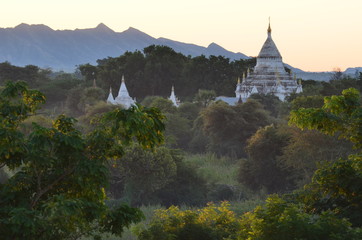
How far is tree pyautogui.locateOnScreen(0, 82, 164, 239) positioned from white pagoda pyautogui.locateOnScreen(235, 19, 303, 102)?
201 feet

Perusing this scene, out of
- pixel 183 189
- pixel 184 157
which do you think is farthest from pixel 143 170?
pixel 184 157

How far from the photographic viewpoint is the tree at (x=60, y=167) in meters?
9.53

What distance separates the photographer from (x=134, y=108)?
32.4 feet

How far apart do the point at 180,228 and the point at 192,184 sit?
16061 mm

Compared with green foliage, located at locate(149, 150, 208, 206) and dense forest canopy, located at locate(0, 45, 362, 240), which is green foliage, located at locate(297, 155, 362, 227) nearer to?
dense forest canopy, located at locate(0, 45, 362, 240)

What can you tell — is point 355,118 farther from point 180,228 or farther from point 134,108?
point 180,228

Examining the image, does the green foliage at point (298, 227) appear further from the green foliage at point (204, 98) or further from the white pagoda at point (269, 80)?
the white pagoda at point (269, 80)

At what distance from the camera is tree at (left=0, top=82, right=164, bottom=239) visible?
953cm

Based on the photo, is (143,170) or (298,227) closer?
(298,227)

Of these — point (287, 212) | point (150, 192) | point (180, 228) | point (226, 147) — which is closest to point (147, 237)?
point (180, 228)

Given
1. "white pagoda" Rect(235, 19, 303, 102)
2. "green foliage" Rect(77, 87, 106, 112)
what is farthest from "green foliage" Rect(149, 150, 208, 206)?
"white pagoda" Rect(235, 19, 303, 102)

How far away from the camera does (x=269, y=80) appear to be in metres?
78.9

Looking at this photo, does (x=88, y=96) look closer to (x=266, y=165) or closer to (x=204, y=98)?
(x=204, y=98)

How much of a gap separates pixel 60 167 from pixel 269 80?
69402 millimetres
